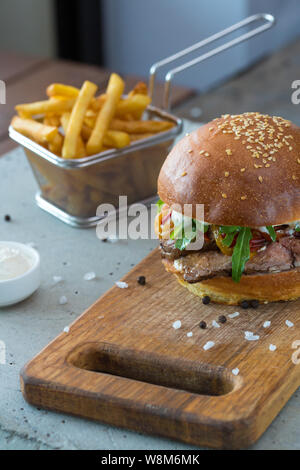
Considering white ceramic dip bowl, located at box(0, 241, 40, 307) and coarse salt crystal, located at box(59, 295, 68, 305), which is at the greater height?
white ceramic dip bowl, located at box(0, 241, 40, 307)

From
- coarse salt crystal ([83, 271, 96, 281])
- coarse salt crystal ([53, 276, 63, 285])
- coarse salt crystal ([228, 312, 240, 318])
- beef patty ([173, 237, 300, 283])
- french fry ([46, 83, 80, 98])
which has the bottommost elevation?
coarse salt crystal ([53, 276, 63, 285])

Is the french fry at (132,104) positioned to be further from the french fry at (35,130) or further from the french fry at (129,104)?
the french fry at (35,130)

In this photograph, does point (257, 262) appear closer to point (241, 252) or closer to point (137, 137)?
point (241, 252)

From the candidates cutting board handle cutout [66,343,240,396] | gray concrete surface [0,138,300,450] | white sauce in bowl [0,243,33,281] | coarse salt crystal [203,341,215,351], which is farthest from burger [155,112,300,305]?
white sauce in bowl [0,243,33,281]

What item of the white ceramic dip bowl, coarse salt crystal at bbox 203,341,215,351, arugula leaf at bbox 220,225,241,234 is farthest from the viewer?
the white ceramic dip bowl

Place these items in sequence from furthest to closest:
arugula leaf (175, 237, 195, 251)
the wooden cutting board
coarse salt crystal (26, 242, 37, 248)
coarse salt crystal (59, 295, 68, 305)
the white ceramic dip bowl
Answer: coarse salt crystal (26, 242, 37, 248), coarse salt crystal (59, 295, 68, 305), the white ceramic dip bowl, arugula leaf (175, 237, 195, 251), the wooden cutting board

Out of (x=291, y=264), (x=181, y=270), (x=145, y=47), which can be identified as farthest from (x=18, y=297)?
(x=145, y=47)

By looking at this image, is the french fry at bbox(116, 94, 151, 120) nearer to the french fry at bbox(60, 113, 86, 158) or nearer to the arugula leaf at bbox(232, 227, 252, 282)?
the french fry at bbox(60, 113, 86, 158)

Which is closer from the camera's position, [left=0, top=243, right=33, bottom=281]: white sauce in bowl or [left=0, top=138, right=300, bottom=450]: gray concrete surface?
[left=0, top=138, right=300, bottom=450]: gray concrete surface
